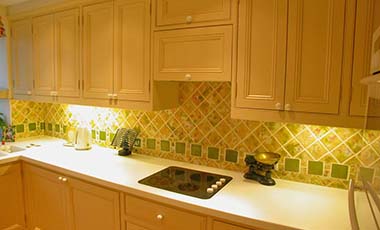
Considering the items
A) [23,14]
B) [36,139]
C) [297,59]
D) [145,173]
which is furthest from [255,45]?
[36,139]

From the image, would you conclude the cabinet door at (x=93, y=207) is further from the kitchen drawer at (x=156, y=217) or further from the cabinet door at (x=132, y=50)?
the cabinet door at (x=132, y=50)

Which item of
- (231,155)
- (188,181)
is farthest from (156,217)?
(231,155)

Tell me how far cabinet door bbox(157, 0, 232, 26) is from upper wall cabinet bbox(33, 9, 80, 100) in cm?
93

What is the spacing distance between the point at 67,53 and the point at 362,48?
226 centimetres

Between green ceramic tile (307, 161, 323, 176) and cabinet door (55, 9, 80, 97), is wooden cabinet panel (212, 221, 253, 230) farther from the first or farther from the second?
cabinet door (55, 9, 80, 97)

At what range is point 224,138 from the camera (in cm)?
208

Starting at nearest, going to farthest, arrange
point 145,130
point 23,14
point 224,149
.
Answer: point 224,149 < point 145,130 < point 23,14

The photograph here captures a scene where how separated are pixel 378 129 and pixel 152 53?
1.49 metres

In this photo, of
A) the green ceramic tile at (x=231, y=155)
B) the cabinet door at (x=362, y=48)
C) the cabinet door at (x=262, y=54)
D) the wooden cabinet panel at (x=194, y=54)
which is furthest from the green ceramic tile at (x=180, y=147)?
the cabinet door at (x=362, y=48)

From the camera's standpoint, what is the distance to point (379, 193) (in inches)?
28.5

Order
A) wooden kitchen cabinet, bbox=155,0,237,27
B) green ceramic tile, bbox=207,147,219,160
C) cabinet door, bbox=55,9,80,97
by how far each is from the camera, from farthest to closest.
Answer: cabinet door, bbox=55,9,80,97
green ceramic tile, bbox=207,147,219,160
wooden kitchen cabinet, bbox=155,0,237,27

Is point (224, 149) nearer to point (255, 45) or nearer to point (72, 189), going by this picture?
point (255, 45)

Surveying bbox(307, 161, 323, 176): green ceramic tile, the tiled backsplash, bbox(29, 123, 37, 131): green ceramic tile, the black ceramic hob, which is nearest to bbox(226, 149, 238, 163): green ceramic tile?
the tiled backsplash

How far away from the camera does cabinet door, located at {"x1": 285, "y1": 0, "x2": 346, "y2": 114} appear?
1.40 metres
